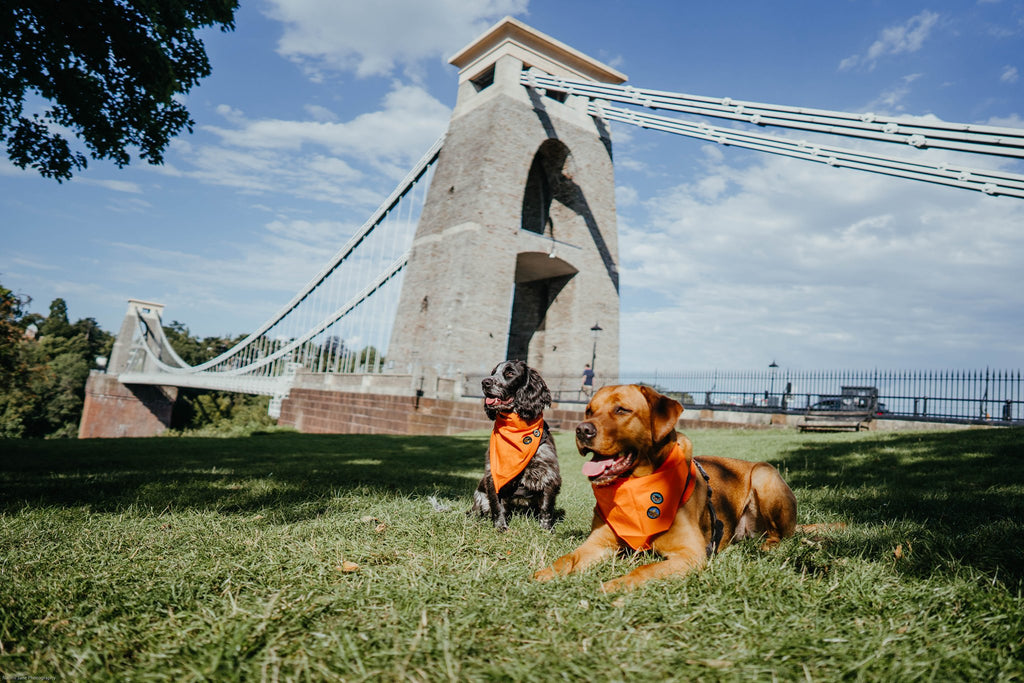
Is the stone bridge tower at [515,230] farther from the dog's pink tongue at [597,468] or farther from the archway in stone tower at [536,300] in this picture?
the dog's pink tongue at [597,468]

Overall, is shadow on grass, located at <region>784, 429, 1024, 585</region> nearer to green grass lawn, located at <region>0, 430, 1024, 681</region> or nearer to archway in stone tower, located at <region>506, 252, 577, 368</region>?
green grass lawn, located at <region>0, 430, 1024, 681</region>

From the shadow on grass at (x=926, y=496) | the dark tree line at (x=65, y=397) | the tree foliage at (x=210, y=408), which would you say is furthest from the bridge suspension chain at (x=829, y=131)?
the tree foliage at (x=210, y=408)

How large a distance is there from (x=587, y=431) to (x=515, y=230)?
18408 mm

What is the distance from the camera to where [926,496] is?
4.15 m

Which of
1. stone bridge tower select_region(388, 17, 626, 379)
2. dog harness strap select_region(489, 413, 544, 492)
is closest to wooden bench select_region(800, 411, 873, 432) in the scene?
stone bridge tower select_region(388, 17, 626, 379)

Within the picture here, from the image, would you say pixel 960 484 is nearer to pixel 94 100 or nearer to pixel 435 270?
pixel 94 100

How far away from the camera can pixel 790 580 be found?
2.03 meters

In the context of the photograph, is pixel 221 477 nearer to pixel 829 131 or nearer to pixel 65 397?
pixel 829 131

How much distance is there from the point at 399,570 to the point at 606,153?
897 inches

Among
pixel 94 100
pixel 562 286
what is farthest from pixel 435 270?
pixel 94 100

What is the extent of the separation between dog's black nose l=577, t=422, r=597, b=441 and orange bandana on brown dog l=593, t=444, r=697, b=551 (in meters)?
0.26

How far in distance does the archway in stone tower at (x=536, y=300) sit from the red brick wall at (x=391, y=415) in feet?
19.4

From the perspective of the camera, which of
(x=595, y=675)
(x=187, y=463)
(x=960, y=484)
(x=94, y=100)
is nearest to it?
(x=595, y=675)

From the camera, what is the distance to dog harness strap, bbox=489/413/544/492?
3426 millimetres
